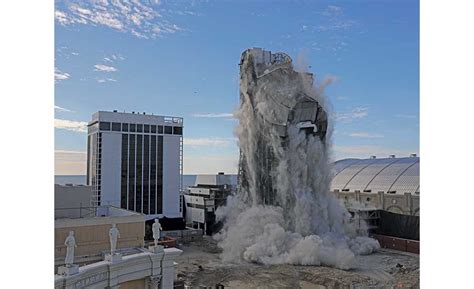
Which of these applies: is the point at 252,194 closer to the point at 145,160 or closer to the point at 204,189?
the point at 204,189

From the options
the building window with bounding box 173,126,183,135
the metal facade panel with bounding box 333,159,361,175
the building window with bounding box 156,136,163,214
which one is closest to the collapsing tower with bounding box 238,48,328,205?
the building window with bounding box 173,126,183,135

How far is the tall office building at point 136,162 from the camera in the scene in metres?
7.33

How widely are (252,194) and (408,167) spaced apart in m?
3.76

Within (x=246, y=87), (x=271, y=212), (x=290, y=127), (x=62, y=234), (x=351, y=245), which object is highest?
(x=246, y=87)

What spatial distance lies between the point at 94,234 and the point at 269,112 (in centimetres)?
611

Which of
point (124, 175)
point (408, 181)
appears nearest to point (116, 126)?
point (124, 175)

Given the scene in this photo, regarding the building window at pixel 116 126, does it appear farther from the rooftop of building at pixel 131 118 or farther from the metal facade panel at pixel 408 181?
the metal facade panel at pixel 408 181

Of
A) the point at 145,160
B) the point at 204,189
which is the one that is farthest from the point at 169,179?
the point at 204,189

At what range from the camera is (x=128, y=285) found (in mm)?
2336

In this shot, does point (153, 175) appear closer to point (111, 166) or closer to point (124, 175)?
point (124, 175)

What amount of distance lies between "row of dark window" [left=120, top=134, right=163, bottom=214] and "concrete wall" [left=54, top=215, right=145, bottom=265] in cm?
492

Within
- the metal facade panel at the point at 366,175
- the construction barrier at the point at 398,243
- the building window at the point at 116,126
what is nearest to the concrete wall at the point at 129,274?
the building window at the point at 116,126

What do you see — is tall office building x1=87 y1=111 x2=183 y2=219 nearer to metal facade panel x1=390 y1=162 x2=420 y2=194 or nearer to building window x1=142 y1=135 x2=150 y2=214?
building window x1=142 y1=135 x2=150 y2=214

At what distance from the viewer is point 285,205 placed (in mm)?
8125
